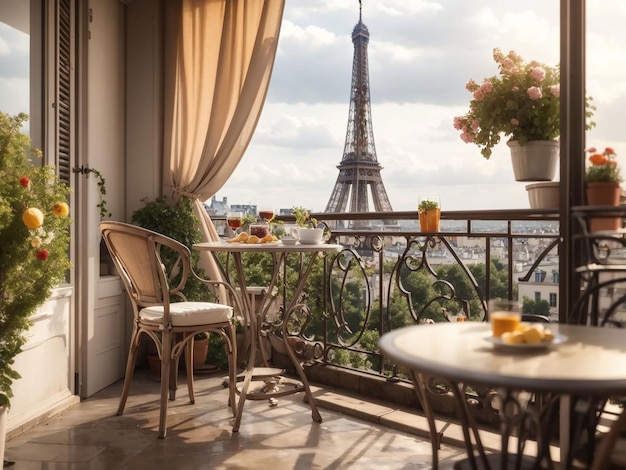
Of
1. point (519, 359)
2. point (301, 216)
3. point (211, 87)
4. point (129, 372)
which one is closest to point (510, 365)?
point (519, 359)

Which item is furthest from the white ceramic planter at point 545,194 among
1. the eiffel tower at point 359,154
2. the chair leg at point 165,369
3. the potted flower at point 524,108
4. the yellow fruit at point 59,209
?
the eiffel tower at point 359,154

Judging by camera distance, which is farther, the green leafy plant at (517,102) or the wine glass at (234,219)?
the wine glass at (234,219)

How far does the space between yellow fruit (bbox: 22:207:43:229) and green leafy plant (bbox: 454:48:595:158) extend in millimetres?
1847

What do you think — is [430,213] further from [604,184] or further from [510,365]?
[510,365]

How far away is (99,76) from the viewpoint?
3.47 m

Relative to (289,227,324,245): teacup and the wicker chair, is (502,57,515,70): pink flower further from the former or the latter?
the wicker chair

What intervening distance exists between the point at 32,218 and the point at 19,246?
0.16 meters

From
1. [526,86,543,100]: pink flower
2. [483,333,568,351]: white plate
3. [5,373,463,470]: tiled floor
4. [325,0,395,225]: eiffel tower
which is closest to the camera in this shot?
[483,333,568,351]: white plate

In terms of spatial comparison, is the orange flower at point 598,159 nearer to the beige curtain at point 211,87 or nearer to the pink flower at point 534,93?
the pink flower at point 534,93

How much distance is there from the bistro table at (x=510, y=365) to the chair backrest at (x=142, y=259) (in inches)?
59.7

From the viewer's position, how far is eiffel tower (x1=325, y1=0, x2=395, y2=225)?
11484mm

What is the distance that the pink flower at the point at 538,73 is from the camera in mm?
2461

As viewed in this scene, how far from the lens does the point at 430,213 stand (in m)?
2.91

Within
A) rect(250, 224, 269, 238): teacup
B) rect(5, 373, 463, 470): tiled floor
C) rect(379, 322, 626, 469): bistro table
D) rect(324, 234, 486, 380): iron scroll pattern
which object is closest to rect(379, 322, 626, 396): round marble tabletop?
rect(379, 322, 626, 469): bistro table
